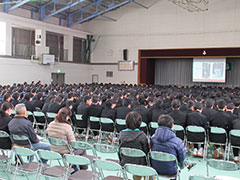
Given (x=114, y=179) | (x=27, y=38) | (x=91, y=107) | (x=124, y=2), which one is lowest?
(x=114, y=179)

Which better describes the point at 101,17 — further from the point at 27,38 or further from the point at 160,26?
the point at 27,38

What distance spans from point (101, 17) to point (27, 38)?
28.1 feet

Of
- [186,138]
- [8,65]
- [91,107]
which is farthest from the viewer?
[8,65]

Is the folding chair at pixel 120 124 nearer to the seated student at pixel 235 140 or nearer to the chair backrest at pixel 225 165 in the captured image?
the seated student at pixel 235 140

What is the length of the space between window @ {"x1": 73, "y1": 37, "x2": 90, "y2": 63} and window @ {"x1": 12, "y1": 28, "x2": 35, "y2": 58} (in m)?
5.10

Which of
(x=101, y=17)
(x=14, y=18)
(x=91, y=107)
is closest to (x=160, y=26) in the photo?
(x=101, y=17)

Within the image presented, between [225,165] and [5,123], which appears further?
[5,123]

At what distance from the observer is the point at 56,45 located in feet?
88.8

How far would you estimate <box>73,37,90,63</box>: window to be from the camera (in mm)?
28984

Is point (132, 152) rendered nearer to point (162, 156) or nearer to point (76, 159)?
point (162, 156)

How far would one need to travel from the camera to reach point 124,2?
26.0m

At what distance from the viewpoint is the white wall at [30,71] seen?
20875 millimetres

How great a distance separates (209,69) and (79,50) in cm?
1397

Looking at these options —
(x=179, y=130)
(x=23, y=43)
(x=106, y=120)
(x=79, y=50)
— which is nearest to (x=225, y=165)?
(x=179, y=130)
